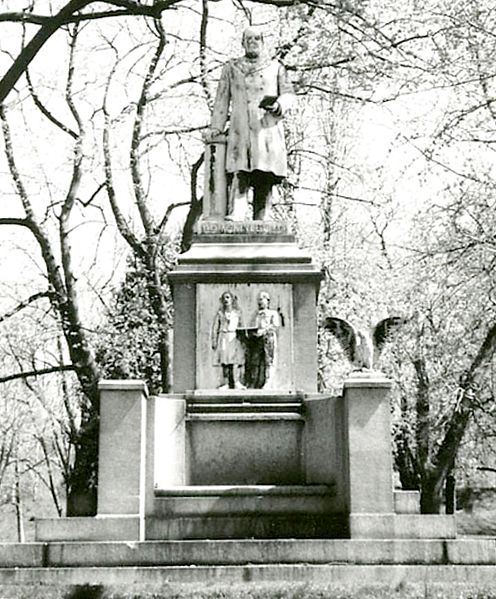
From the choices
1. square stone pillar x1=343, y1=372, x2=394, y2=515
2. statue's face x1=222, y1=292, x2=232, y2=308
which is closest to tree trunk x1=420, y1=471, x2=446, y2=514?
statue's face x1=222, y1=292, x2=232, y2=308

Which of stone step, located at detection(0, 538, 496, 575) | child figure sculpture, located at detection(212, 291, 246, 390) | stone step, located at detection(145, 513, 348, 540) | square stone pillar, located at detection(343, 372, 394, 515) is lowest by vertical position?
stone step, located at detection(0, 538, 496, 575)

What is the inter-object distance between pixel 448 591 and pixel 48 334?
19164mm

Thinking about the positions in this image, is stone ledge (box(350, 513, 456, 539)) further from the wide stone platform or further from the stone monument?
the wide stone platform

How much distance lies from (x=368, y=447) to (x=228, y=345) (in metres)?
2.46

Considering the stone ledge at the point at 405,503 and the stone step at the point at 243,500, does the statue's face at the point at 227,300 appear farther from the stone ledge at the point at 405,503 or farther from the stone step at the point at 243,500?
the stone ledge at the point at 405,503

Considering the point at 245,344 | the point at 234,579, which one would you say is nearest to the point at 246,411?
the point at 245,344

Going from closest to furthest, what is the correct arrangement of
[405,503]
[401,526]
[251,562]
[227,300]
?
[251,562] → [401,526] → [405,503] → [227,300]

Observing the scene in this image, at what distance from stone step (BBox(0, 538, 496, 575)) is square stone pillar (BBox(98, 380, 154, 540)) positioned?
751 mm

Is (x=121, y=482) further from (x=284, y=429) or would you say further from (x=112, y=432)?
(x=284, y=429)

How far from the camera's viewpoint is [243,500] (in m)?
10.9

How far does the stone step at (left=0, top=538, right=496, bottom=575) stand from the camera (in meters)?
9.70

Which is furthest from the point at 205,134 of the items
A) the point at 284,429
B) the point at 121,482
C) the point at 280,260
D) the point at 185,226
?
the point at 185,226

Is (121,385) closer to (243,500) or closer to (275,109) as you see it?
(243,500)

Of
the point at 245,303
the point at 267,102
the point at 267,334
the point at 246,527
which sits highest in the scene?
the point at 267,102
